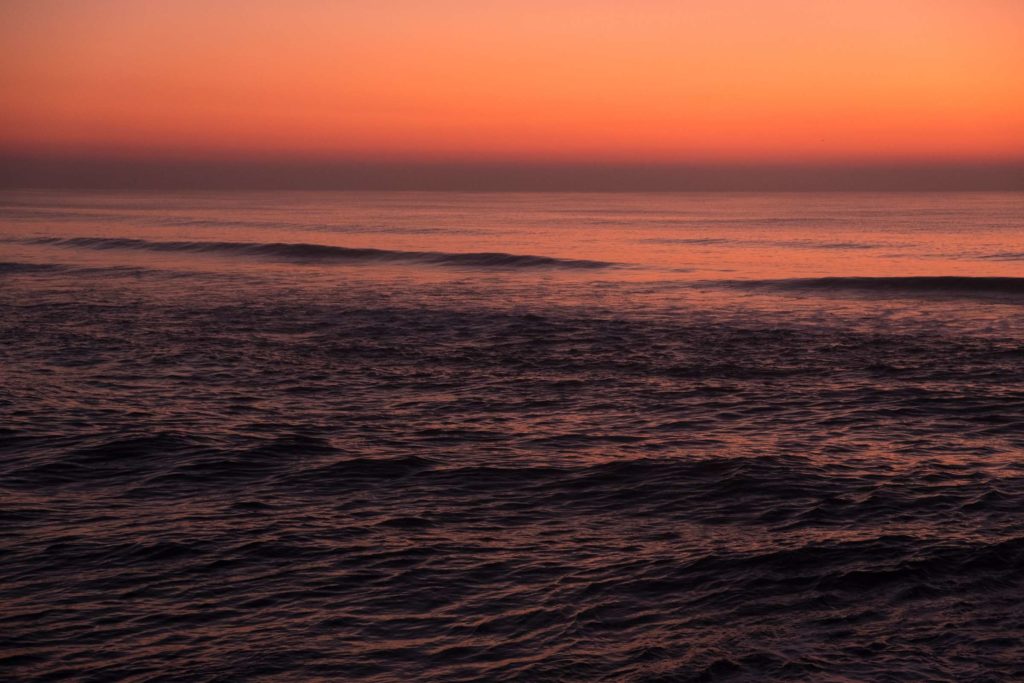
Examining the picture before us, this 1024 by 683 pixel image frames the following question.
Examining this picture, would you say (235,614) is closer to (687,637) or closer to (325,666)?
(325,666)

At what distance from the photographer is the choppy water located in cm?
952

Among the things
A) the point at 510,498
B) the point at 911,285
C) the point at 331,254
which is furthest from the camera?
the point at 331,254

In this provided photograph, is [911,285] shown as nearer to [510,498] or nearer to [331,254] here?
[510,498]

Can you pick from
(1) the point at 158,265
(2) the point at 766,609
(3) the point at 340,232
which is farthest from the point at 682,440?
(3) the point at 340,232

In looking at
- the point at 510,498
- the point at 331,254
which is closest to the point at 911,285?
the point at 510,498

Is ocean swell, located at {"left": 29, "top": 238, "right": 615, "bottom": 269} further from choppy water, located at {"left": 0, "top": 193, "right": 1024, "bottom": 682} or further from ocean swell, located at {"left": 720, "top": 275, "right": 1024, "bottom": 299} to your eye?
choppy water, located at {"left": 0, "top": 193, "right": 1024, "bottom": 682}

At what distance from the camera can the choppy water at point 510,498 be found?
952 centimetres

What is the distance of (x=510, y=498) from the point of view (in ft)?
45.8

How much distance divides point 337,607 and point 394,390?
11.5 metres

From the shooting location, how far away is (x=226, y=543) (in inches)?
473

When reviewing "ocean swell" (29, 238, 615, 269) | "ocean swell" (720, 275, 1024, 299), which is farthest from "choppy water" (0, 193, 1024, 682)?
"ocean swell" (29, 238, 615, 269)

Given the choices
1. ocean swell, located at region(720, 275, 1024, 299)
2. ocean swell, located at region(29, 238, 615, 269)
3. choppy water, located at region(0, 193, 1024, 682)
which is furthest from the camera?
ocean swell, located at region(29, 238, 615, 269)

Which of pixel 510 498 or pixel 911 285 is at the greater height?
pixel 911 285

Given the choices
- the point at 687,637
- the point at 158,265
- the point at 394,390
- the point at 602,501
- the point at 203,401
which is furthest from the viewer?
the point at 158,265
